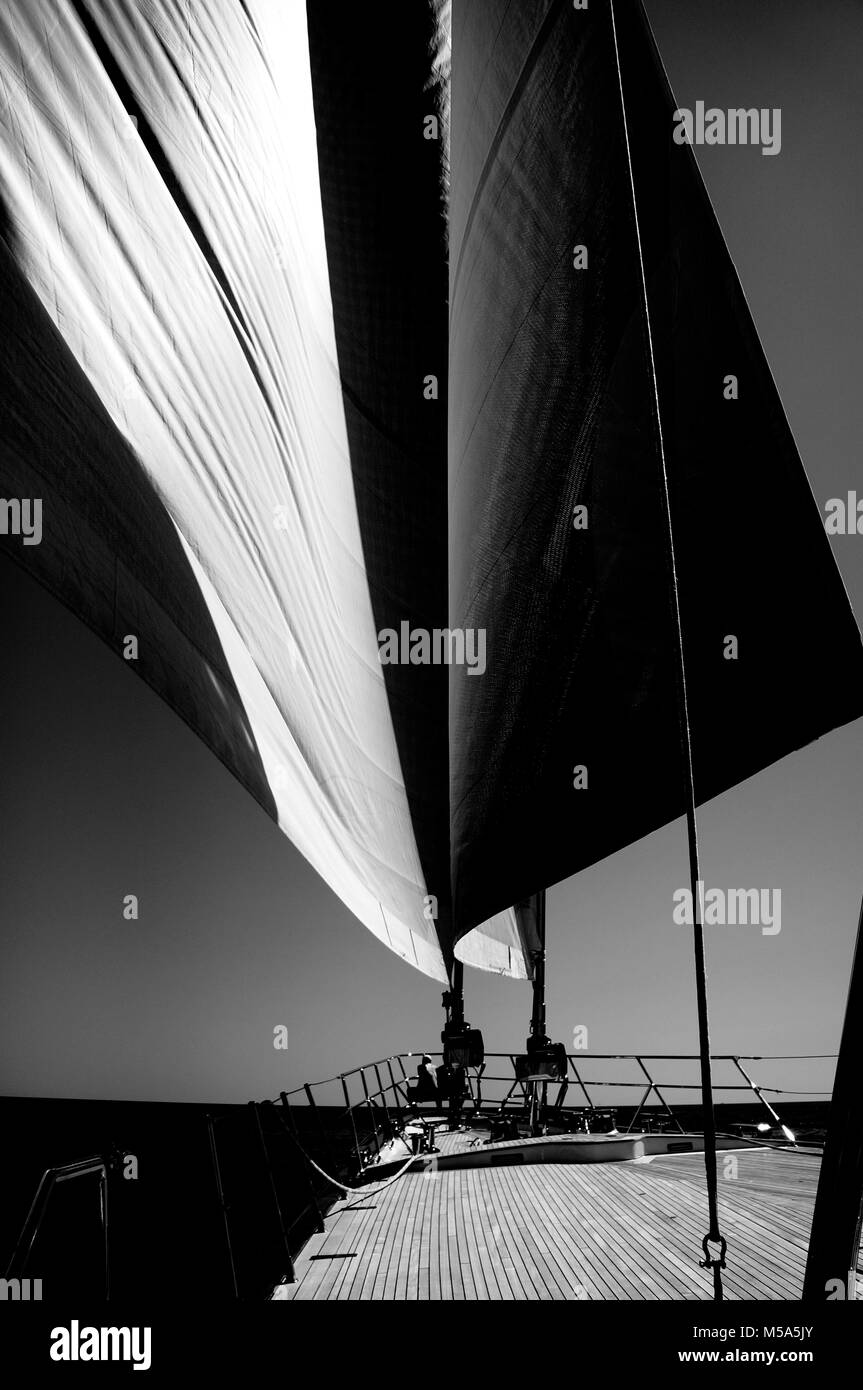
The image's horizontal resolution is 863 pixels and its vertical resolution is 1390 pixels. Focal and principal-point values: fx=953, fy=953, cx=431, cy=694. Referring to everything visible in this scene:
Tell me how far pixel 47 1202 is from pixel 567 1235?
3.09 meters

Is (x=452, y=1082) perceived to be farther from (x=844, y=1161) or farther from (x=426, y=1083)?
(x=844, y=1161)

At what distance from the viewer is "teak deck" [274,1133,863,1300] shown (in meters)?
4.13

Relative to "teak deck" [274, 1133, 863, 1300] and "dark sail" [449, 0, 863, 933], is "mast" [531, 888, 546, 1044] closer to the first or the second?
"teak deck" [274, 1133, 863, 1300]

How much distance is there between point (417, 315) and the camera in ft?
24.4

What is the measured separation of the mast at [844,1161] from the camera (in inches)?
Result: 57.0

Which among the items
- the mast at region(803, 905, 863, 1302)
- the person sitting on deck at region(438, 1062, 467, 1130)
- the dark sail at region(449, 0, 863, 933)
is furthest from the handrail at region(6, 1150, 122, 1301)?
the person sitting on deck at region(438, 1062, 467, 1130)

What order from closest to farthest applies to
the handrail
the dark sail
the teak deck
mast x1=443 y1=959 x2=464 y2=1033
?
1. the handrail
2. the teak deck
3. the dark sail
4. mast x1=443 y1=959 x2=464 y2=1033

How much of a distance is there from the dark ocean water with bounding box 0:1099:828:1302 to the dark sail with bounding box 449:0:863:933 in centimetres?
227

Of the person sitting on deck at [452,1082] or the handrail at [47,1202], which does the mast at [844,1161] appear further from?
the person sitting on deck at [452,1082]

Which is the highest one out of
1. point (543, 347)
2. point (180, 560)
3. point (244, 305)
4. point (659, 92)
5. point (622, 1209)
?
point (659, 92)
